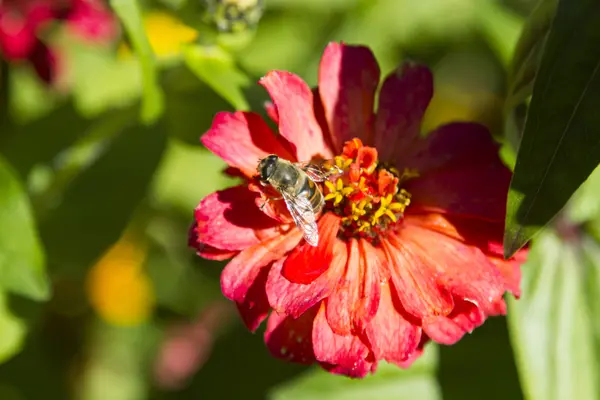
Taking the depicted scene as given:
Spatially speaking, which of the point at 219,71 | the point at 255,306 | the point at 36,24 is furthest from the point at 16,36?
the point at 255,306

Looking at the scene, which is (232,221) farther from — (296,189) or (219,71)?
(219,71)

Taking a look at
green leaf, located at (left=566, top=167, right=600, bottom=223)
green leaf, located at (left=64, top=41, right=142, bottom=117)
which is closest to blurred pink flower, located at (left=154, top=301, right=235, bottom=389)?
green leaf, located at (left=64, top=41, right=142, bottom=117)

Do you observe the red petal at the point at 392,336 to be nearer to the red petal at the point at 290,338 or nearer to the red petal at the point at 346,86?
the red petal at the point at 290,338

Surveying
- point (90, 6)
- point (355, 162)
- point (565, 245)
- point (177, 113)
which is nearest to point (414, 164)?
point (355, 162)

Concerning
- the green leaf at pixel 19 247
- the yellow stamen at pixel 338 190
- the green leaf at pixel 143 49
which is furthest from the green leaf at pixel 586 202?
the green leaf at pixel 19 247

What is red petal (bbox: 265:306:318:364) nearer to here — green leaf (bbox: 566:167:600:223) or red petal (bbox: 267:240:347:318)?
red petal (bbox: 267:240:347:318)

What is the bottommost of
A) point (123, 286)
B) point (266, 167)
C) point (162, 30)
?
point (123, 286)
